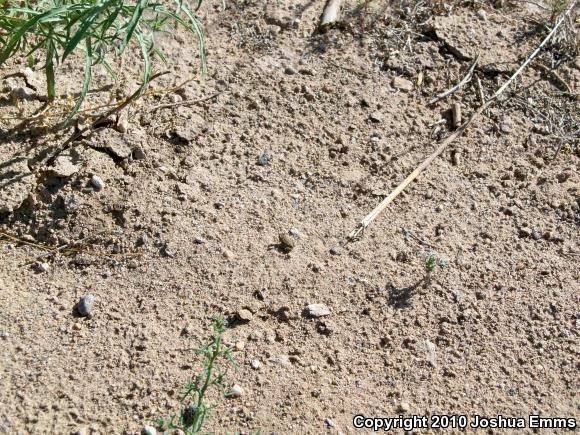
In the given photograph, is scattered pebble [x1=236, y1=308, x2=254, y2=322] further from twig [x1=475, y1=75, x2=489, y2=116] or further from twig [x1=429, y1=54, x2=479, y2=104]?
twig [x1=475, y1=75, x2=489, y2=116]

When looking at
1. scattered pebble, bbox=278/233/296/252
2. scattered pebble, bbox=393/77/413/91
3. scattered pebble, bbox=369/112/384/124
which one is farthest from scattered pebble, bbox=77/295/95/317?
scattered pebble, bbox=393/77/413/91

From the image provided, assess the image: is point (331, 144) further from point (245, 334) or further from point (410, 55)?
point (245, 334)

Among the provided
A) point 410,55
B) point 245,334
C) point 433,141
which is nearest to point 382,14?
point 410,55

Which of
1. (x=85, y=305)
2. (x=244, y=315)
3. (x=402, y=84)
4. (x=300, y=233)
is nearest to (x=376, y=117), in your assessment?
(x=402, y=84)

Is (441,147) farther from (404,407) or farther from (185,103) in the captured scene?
(404,407)

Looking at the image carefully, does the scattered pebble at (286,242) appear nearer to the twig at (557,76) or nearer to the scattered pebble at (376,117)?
the scattered pebble at (376,117)

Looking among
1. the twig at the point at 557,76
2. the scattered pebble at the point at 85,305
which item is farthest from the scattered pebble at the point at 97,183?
the twig at the point at 557,76
